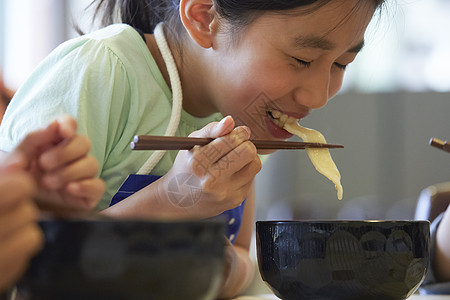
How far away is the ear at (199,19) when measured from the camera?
1192 mm

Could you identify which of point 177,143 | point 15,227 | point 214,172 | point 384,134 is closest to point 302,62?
point 214,172

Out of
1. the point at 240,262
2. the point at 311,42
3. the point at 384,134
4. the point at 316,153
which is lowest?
the point at 384,134

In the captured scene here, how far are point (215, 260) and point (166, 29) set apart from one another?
1.01m

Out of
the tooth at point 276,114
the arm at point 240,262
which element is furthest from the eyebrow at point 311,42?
the arm at point 240,262

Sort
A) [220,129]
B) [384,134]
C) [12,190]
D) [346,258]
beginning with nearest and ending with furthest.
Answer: [12,190] → [346,258] → [220,129] → [384,134]

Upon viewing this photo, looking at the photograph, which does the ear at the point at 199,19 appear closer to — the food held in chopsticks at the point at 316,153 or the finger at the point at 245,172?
the food held in chopsticks at the point at 316,153

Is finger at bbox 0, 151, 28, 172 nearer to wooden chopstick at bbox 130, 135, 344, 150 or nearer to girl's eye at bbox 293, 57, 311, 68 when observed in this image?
wooden chopstick at bbox 130, 135, 344, 150

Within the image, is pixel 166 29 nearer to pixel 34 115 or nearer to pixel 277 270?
pixel 34 115

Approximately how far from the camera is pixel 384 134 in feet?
15.8

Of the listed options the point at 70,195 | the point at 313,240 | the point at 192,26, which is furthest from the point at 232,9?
the point at 70,195

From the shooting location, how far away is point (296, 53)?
108 cm

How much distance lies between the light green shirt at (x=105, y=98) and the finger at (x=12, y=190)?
0.60 meters

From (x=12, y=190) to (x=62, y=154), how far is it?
145mm

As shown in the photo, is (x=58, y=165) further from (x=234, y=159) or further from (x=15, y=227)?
(x=234, y=159)
